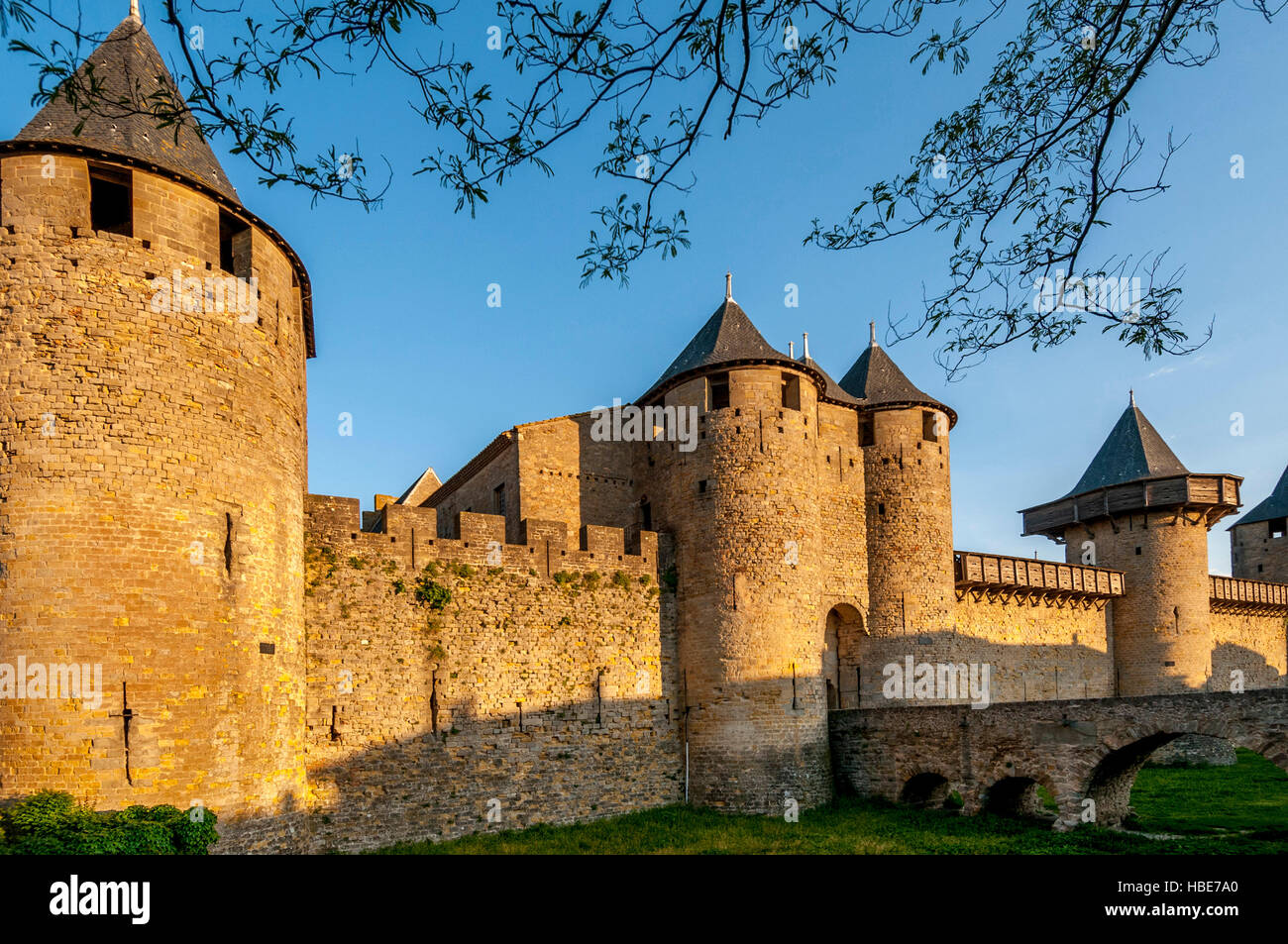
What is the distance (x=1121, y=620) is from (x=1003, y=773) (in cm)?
1726

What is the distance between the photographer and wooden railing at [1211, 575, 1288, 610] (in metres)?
34.6

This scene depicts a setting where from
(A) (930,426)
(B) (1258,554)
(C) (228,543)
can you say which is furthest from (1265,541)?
(C) (228,543)

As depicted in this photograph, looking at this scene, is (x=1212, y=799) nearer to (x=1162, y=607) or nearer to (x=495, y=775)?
(x=1162, y=607)

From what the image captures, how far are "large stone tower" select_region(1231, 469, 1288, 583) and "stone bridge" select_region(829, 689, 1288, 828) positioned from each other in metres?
27.4

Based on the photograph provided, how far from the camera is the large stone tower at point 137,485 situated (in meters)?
10.8

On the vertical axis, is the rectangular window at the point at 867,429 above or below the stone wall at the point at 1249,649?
above

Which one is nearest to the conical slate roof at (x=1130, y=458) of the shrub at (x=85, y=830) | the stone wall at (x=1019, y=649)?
the stone wall at (x=1019, y=649)

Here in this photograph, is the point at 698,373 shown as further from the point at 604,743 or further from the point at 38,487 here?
the point at 38,487

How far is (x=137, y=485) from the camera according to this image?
37.9 ft

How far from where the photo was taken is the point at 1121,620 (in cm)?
3173

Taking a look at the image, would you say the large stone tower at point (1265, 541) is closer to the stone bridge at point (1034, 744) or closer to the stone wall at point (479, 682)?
the stone bridge at point (1034, 744)

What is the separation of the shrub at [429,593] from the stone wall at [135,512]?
4170 millimetres

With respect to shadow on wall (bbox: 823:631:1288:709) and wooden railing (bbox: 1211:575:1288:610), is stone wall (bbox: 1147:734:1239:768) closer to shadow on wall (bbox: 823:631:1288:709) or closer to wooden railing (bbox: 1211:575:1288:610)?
shadow on wall (bbox: 823:631:1288:709)

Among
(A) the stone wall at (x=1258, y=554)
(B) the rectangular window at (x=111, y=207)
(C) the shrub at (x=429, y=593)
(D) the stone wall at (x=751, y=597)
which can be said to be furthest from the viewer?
(A) the stone wall at (x=1258, y=554)
